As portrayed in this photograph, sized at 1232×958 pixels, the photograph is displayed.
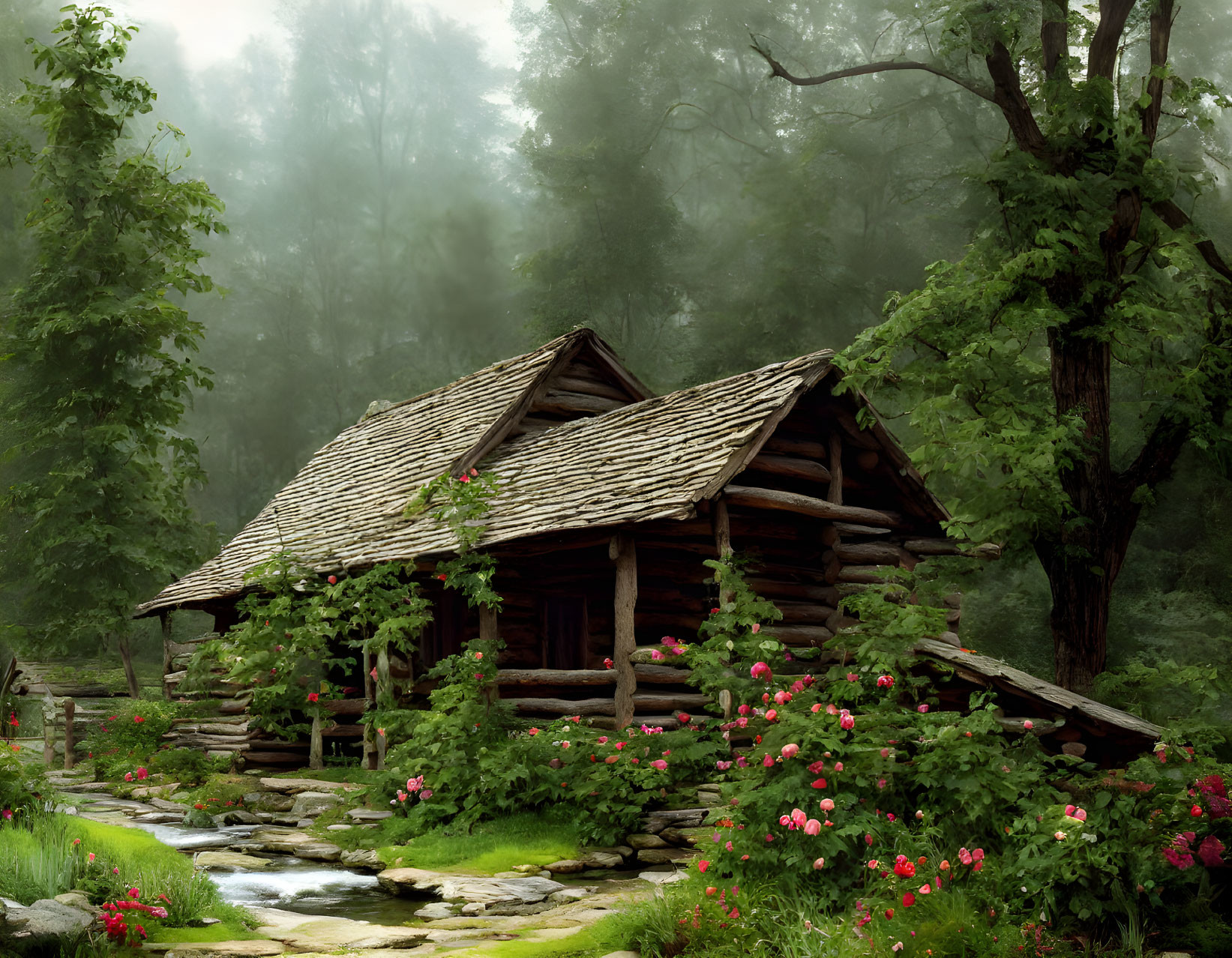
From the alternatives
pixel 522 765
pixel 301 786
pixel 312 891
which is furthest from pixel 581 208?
pixel 312 891

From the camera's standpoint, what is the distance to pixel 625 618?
10.5 metres

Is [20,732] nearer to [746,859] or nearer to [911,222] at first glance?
[746,859]

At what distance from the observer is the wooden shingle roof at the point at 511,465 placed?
10602 millimetres

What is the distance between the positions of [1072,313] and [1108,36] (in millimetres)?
4095

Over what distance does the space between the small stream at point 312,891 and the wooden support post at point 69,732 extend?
32.9ft

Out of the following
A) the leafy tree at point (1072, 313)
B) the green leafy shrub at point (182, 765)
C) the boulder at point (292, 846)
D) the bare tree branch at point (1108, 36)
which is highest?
the bare tree branch at point (1108, 36)

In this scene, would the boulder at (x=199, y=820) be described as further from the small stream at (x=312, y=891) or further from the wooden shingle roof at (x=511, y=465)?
the wooden shingle roof at (x=511, y=465)

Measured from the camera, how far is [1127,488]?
15.0m

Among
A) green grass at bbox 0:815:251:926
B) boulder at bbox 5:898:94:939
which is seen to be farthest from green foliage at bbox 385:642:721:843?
boulder at bbox 5:898:94:939

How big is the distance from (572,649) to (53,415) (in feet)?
40.2

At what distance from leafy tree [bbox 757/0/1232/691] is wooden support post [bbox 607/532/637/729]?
5.21 metres

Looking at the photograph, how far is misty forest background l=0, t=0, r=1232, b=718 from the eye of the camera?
27.3m

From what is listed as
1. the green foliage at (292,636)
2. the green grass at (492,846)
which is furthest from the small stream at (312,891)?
the green foliage at (292,636)

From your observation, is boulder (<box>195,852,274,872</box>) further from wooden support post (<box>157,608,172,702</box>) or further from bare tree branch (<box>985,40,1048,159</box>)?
bare tree branch (<box>985,40,1048,159</box>)
